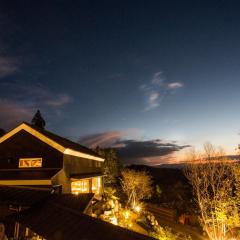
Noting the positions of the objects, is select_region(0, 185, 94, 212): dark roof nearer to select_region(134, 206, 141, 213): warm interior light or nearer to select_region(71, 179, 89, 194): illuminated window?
select_region(71, 179, 89, 194): illuminated window

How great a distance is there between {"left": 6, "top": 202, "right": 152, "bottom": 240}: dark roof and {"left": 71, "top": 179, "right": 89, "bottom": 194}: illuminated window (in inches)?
445

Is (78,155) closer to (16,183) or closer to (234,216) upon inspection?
(16,183)

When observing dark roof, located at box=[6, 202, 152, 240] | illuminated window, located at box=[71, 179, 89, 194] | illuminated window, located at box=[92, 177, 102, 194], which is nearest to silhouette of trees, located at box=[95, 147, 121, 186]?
illuminated window, located at box=[92, 177, 102, 194]

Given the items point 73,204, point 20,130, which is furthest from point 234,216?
point 20,130

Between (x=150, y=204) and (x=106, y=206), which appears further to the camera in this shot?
(x=150, y=204)

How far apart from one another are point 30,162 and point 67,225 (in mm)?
12524

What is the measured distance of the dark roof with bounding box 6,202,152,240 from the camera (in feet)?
23.9

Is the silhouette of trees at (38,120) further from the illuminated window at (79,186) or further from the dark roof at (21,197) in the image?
the dark roof at (21,197)

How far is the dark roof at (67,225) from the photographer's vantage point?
286 inches

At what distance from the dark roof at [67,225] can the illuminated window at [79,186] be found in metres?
11.3

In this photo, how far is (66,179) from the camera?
763 inches

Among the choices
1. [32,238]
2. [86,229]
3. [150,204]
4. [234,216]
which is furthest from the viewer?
[150,204]

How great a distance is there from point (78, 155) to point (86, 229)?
15.2 meters

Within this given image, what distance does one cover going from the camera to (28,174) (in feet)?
60.4
